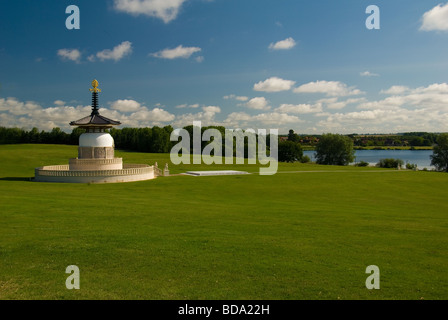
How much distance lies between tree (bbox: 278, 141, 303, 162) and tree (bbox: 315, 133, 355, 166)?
13703 millimetres

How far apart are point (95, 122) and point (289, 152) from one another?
10101cm

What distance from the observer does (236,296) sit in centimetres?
880

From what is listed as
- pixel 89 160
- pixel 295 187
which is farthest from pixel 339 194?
pixel 89 160

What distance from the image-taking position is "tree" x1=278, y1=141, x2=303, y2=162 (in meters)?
138

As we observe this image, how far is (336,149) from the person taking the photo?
12188 cm

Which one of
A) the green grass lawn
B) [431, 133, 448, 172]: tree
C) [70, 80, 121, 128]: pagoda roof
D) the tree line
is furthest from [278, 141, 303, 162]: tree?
the green grass lawn

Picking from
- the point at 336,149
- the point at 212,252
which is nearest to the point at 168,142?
the point at 336,149

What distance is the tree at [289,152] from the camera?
13800cm

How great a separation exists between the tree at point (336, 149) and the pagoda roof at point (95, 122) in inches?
3609
